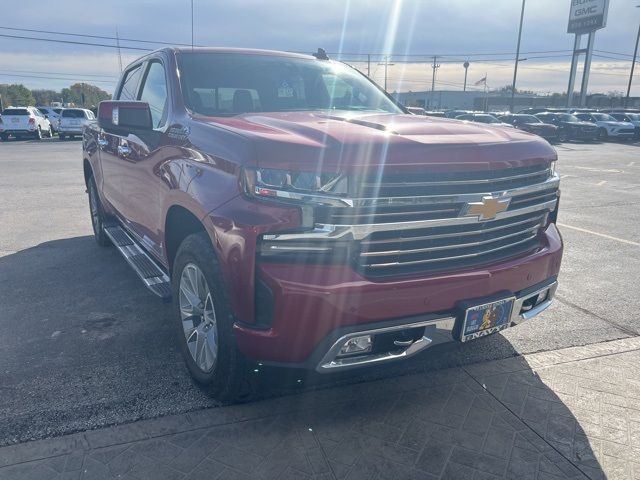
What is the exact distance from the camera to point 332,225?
7.75 feet

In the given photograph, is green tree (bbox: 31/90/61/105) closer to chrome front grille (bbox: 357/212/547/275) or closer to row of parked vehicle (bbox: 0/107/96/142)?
row of parked vehicle (bbox: 0/107/96/142)

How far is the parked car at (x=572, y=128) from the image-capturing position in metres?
29.1

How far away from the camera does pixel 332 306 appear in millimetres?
2361

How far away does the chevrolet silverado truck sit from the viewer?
93.4 inches

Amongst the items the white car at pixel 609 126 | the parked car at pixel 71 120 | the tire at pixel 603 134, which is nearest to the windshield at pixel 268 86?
the parked car at pixel 71 120

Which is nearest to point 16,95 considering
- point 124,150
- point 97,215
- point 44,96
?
point 44,96

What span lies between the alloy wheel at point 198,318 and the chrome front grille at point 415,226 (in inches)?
27.7

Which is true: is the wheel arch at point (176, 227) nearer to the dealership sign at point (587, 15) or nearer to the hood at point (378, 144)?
the hood at point (378, 144)

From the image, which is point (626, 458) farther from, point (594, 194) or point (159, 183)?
point (594, 194)

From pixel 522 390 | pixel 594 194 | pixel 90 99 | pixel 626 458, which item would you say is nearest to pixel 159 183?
pixel 522 390

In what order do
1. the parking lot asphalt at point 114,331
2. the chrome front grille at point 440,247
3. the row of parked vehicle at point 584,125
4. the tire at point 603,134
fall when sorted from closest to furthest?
the chrome front grille at point 440,247 < the parking lot asphalt at point 114,331 < the row of parked vehicle at point 584,125 < the tire at point 603,134

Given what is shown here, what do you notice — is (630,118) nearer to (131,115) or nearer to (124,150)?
(124,150)

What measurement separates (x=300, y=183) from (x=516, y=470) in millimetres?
1719

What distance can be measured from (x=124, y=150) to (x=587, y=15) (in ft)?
174
